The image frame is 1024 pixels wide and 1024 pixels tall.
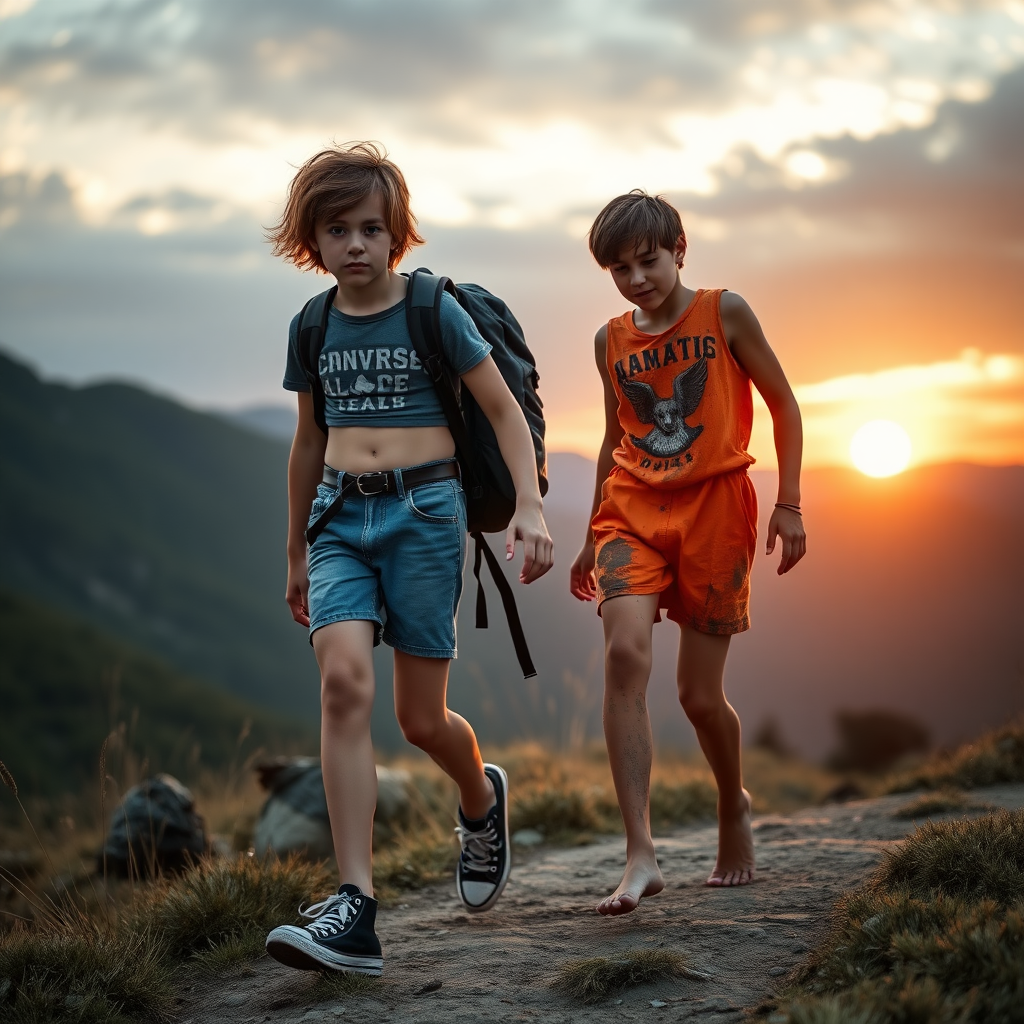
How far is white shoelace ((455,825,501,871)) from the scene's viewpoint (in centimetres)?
388

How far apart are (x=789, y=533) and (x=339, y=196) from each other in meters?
1.89

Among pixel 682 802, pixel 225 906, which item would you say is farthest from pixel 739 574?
pixel 682 802

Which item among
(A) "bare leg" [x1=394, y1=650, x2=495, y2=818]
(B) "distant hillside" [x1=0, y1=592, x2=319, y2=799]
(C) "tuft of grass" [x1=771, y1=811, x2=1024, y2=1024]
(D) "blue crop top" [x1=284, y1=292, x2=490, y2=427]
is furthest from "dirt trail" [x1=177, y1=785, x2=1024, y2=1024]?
(B) "distant hillside" [x1=0, y1=592, x2=319, y2=799]

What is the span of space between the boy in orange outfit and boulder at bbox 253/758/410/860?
3.41 m

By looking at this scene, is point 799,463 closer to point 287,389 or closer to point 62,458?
point 287,389

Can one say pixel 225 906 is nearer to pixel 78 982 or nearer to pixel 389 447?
pixel 78 982

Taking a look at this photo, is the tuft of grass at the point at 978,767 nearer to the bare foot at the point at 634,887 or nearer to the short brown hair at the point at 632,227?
the bare foot at the point at 634,887

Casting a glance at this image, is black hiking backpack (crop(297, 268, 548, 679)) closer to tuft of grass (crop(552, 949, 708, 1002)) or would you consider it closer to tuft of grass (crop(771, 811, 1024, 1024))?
tuft of grass (crop(552, 949, 708, 1002))

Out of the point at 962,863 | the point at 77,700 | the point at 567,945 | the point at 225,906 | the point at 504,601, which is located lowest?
the point at 77,700

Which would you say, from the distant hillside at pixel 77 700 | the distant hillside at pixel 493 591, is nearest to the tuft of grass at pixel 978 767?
the distant hillside at pixel 493 591

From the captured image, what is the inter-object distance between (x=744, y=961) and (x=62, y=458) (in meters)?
138

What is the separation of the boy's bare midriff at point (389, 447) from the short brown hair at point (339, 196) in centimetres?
59

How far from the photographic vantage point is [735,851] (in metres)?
3.99

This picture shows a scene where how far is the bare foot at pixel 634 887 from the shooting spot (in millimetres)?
3246
